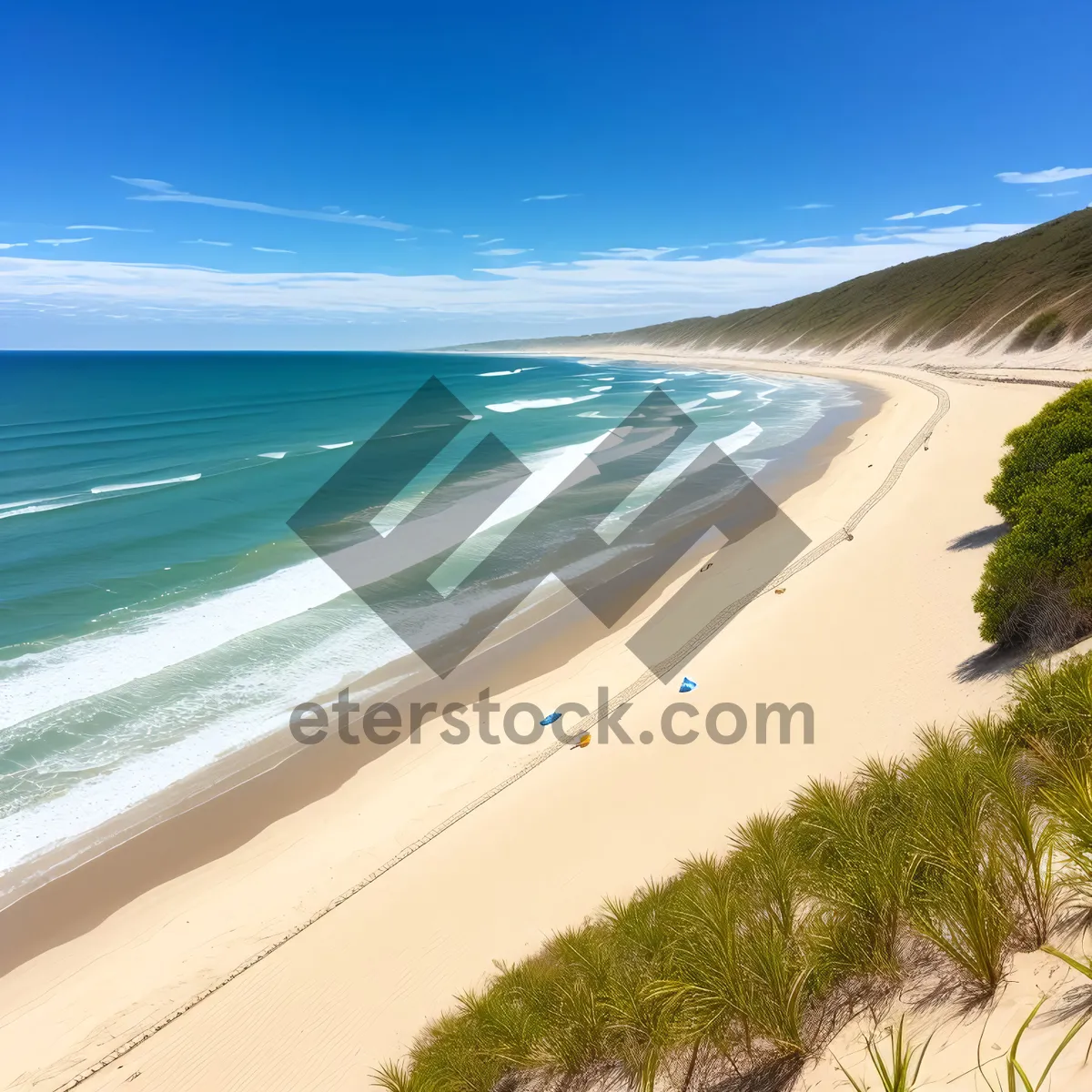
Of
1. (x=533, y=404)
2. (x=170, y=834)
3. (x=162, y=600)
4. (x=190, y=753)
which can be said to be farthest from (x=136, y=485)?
(x=533, y=404)

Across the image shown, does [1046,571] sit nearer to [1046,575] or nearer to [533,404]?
[1046,575]

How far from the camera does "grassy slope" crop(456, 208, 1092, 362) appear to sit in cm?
5219

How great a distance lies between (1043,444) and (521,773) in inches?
406

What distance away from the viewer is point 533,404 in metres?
59.2

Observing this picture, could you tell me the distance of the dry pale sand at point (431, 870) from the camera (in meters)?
5.92

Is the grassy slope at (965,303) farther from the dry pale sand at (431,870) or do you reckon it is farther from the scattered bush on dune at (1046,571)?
the dry pale sand at (431,870)

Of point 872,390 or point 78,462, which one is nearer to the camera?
point 78,462

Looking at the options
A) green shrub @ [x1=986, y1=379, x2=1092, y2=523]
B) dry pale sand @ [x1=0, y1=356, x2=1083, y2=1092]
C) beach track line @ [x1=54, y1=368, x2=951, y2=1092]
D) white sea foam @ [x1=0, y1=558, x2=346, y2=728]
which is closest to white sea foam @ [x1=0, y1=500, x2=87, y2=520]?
white sea foam @ [x1=0, y1=558, x2=346, y2=728]

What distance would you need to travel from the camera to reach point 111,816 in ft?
29.5

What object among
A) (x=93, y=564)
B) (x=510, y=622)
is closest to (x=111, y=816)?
(x=510, y=622)

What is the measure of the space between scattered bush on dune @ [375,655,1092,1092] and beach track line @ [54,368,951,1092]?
237 centimetres

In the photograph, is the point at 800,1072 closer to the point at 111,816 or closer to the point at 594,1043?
the point at 594,1043

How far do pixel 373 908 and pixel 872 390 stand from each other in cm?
5053

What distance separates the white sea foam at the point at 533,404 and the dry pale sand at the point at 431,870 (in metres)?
46.5
